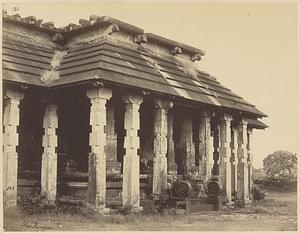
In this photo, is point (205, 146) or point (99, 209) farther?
point (205, 146)

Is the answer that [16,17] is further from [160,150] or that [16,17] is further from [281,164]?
[281,164]

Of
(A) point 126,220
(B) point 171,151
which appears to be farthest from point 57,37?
(A) point 126,220

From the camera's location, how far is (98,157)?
12.9 m

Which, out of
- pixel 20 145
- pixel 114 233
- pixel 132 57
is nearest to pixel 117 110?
pixel 132 57

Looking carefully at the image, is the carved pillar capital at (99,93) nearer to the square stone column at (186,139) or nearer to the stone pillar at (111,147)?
the stone pillar at (111,147)

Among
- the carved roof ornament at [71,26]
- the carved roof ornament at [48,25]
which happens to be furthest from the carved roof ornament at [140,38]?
the carved roof ornament at [48,25]

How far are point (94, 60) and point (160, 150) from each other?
126 inches

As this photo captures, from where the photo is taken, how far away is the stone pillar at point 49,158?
14.2 m

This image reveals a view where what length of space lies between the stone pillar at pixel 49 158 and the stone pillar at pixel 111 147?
1.39 metres

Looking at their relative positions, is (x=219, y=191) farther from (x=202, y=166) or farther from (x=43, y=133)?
(x=43, y=133)

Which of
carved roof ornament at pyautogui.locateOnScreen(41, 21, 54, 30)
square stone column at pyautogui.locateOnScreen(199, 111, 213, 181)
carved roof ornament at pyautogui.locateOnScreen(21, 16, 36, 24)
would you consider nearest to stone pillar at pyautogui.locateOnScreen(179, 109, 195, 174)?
square stone column at pyautogui.locateOnScreen(199, 111, 213, 181)

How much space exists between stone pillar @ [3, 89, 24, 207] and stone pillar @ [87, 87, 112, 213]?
73.2 inches

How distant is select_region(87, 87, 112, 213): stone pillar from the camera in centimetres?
1283

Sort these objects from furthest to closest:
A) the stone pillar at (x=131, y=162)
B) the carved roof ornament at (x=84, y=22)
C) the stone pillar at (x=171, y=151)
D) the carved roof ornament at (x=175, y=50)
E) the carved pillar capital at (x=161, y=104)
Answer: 1. the carved roof ornament at (x=175, y=50)
2. the stone pillar at (x=171, y=151)
3. the carved roof ornament at (x=84, y=22)
4. the carved pillar capital at (x=161, y=104)
5. the stone pillar at (x=131, y=162)
